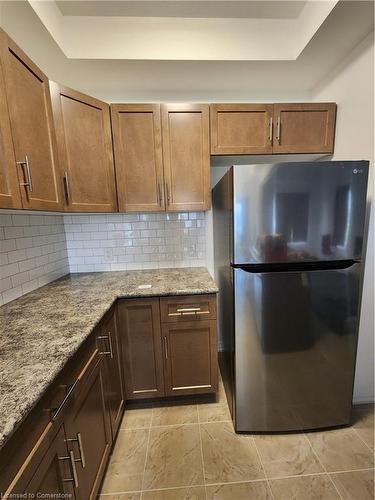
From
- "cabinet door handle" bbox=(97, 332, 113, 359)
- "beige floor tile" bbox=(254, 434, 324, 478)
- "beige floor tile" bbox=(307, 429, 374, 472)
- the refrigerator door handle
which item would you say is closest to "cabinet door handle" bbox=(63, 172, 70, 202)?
"cabinet door handle" bbox=(97, 332, 113, 359)

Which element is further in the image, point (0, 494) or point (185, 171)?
point (185, 171)

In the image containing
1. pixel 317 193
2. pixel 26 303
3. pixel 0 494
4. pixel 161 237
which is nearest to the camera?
pixel 0 494

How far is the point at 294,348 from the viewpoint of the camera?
54.4 inches

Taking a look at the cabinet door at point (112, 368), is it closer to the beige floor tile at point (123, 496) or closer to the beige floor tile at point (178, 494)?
the beige floor tile at point (123, 496)

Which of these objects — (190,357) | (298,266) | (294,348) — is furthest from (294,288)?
(190,357)

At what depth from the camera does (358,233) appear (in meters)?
1.28

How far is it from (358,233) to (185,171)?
1.20 meters

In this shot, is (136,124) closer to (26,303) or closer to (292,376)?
(26,303)

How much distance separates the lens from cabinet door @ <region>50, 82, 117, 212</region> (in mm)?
1460

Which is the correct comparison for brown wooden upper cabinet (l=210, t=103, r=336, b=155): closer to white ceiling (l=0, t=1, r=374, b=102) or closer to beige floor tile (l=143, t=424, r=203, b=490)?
white ceiling (l=0, t=1, r=374, b=102)

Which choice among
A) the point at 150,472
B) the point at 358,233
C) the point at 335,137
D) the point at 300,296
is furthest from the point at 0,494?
the point at 335,137

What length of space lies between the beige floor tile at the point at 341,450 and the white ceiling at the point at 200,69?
8.07 ft

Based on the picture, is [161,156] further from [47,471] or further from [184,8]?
[47,471]

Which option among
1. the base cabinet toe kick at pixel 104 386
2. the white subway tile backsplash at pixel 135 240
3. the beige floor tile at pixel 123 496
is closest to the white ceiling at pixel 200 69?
the white subway tile backsplash at pixel 135 240
